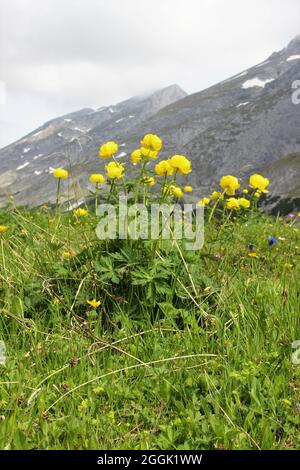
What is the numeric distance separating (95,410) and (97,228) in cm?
149

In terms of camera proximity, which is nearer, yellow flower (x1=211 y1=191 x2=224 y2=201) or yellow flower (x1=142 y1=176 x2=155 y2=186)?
yellow flower (x1=142 y1=176 x2=155 y2=186)

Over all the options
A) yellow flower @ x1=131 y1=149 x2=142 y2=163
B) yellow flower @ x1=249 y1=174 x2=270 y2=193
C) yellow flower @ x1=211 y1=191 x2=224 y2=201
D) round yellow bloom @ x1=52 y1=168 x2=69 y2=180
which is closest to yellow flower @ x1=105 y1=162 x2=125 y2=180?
yellow flower @ x1=131 y1=149 x2=142 y2=163

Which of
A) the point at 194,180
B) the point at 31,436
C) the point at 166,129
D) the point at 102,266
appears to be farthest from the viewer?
the point at 166,129

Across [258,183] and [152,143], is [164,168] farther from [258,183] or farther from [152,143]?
[258,183]

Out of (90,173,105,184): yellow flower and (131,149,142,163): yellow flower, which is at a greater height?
(131,149,142,163): yellow flower

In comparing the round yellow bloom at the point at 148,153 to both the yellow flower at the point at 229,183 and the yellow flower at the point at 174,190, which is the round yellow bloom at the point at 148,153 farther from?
the yellow flower at the point at 229,183

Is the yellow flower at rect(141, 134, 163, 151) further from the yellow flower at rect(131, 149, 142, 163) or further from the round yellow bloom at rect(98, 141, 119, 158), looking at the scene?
the round yellow bloom at rect(98, 141, 119, 158)

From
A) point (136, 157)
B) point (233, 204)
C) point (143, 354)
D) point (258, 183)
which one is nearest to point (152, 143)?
point (136, 157)

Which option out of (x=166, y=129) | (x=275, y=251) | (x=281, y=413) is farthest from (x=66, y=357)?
(x=166, y=129)

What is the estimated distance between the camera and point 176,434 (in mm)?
2078

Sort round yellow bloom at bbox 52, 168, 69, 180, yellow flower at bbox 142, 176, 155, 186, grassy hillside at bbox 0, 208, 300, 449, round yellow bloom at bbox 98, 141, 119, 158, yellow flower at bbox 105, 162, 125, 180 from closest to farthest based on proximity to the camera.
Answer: grassy hillside at bbox 0, 208, 300, 449 < yellow flower at bbox 105, 162, 125, 180 < yellow flower at bbox 142, 176, 155, 186 < round yellow bloom at bbox 98, 141, 119, 158 < round yellow bloom at bbox 52, 168, 69, 180

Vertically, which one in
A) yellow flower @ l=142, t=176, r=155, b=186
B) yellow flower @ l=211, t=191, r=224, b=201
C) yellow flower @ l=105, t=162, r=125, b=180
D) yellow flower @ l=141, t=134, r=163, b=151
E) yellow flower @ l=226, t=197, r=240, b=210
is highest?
yellow flower @ l=141, t=134, r=163, b=151

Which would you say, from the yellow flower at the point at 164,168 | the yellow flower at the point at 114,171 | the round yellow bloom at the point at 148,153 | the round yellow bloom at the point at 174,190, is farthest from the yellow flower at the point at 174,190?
the yellow flower at the point at 114,171

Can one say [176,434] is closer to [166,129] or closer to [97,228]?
[97,228]
